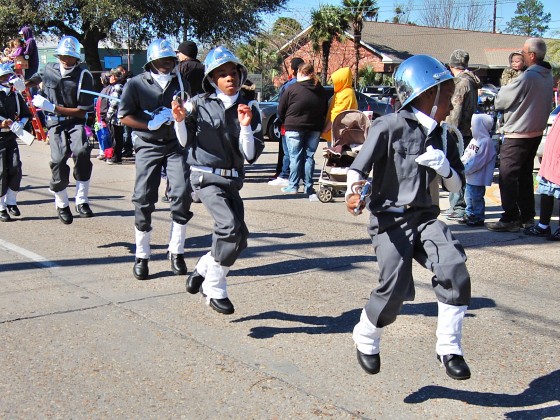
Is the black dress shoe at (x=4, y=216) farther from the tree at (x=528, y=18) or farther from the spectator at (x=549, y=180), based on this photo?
the tree at (x=528, y=18)

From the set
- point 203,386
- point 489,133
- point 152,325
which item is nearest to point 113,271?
point 152,325

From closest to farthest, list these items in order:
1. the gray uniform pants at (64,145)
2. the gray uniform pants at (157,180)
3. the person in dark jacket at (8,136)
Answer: the gray uniform pants at (157,180), the gray uniform pants at (64,145), the person in dark jacket at (8,136)

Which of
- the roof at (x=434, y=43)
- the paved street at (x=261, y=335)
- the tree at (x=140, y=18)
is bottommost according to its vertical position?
the paved street at (x=261, y=335)

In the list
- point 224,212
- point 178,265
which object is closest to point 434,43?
point 178,265

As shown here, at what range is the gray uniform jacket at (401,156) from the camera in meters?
4.05

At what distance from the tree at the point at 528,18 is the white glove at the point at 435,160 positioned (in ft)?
307

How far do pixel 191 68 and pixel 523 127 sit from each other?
14.7 ft

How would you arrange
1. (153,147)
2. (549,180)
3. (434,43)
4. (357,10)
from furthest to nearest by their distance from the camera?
(434,43)
(357,10)
(549,180)
(153,147)

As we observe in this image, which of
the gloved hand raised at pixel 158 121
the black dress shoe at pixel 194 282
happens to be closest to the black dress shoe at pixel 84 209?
the gloved hand raised at pixel 158 121

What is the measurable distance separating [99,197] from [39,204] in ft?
3.40

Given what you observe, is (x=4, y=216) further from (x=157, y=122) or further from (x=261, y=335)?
(x=261, y=335)

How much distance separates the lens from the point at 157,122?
20.5 ft

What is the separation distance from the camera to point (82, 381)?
4.21 metres

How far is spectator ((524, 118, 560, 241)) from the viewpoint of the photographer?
7812 mm
